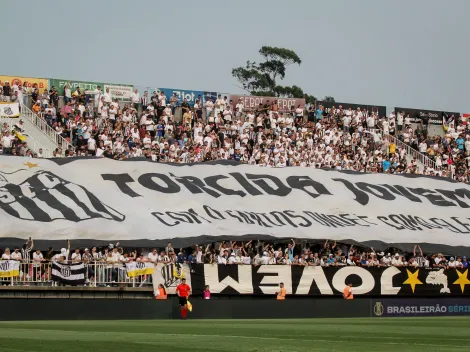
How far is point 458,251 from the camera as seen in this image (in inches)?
1786

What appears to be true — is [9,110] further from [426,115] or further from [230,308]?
[426,115]

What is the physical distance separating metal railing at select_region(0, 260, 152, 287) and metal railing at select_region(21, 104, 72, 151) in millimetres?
9910

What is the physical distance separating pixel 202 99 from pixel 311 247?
11635 mm

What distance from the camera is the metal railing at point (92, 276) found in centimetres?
3328

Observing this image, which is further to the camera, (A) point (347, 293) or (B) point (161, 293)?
(A) point (347, 293)

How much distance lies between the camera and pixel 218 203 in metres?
42.1

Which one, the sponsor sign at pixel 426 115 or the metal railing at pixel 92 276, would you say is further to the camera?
the sponsor sign at pixel 426 115

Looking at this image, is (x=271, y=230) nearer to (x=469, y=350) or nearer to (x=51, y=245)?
(x=51, y=245)

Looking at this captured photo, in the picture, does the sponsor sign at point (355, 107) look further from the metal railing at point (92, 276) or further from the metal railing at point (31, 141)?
the metal railing at point (92, 276)

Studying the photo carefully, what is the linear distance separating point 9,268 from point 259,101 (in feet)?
77.1

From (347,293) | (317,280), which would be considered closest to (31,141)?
(317,280)

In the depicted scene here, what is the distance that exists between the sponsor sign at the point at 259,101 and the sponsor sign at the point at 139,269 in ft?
60.6

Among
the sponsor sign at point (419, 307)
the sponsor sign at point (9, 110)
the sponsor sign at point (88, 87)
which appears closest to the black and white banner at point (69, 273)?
the sponsor sign at point (419, 307)

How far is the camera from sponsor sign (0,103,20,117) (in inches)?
1687
